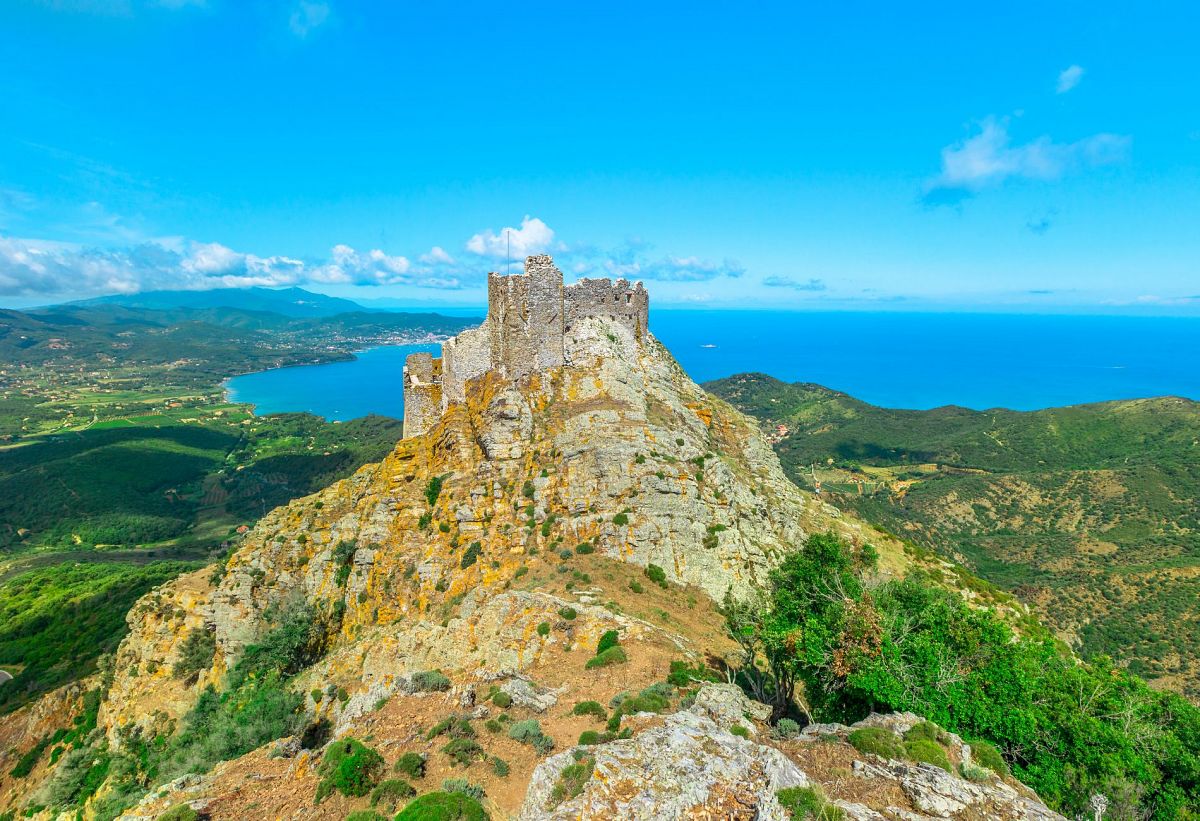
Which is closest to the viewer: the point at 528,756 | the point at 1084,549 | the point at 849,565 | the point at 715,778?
the point at 715,778

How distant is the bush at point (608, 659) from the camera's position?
19.2 m

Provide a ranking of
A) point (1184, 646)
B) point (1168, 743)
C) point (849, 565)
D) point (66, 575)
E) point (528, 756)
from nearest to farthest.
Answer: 1. point (1168, 743)
2. point (528, 756)
3. point (849, 565)
4. point (1184, 646)
5. point (66, 575)

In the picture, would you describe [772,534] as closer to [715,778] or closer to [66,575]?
[715,778]

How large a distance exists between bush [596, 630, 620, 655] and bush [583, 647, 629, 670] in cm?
51

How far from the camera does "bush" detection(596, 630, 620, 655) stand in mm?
20222

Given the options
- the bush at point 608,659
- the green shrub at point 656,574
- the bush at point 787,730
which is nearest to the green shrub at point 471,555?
the green shrub at point 656,574

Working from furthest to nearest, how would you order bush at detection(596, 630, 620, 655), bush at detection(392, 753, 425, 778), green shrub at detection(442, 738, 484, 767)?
bush at detection(596, 630, 620, 655) < green shrub at detection(442, 738, 484, 767) < bush at detection(392, 753, 425, 778)

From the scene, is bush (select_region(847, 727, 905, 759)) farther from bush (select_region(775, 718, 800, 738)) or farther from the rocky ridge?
bush (select_region(775, 718, 800, 738))

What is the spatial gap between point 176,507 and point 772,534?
15815cm

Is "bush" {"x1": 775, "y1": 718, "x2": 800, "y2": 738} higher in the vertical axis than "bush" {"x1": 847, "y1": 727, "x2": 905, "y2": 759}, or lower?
lower

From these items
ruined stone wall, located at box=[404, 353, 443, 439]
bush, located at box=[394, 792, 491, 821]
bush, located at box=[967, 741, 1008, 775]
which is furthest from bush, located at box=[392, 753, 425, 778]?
ruined stone wall, located at box=[404, 353, 443, 439]

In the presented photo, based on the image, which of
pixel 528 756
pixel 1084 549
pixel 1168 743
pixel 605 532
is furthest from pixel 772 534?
pixel 1084 549

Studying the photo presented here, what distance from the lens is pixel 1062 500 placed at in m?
84.3

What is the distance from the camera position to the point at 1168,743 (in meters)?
13.0
